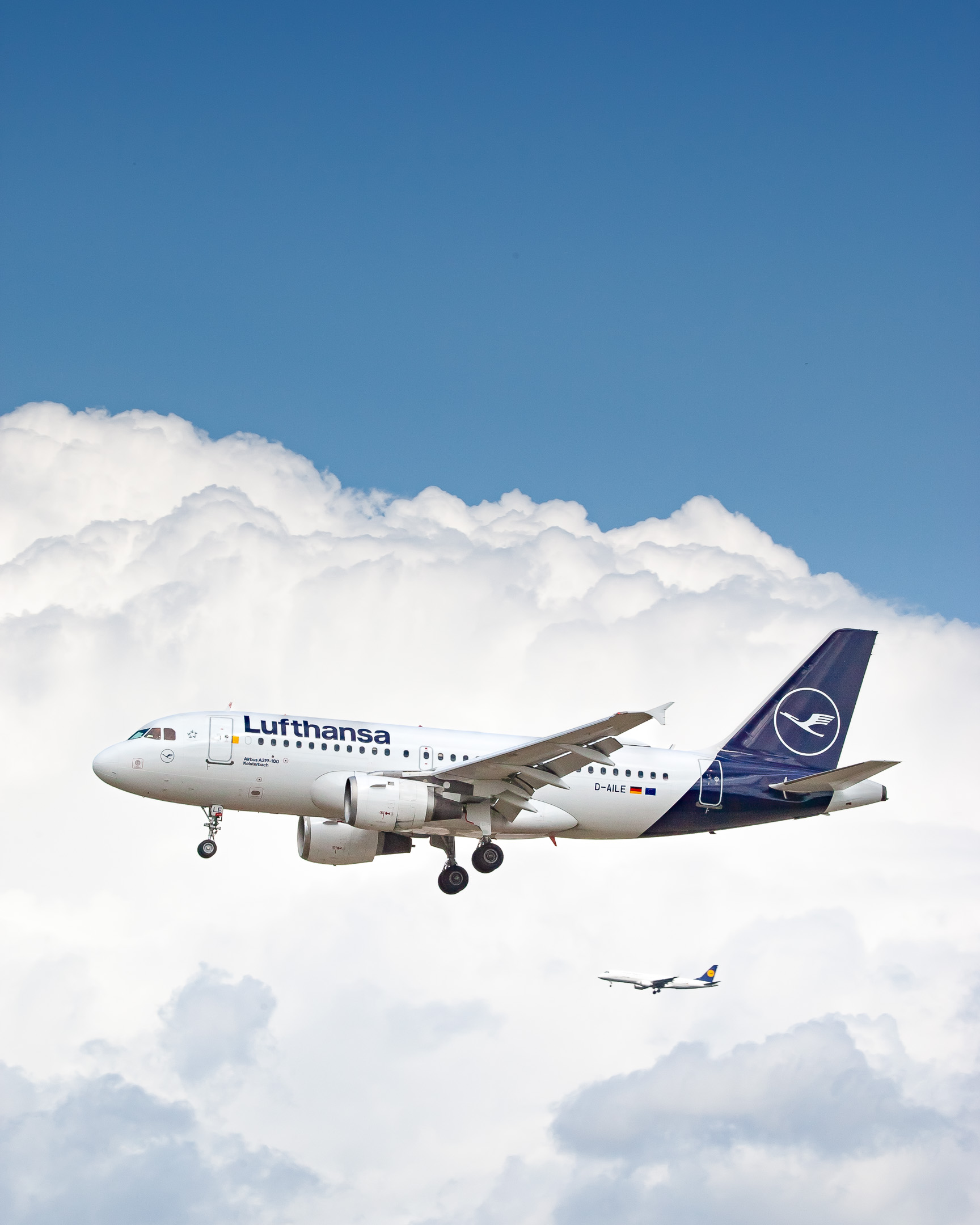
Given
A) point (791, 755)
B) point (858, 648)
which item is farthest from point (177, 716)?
point (858, 648)

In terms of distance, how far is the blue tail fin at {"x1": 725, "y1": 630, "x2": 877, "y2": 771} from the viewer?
53.3m

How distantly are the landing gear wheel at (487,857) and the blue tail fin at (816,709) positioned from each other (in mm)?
10223

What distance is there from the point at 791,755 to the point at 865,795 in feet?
13.4

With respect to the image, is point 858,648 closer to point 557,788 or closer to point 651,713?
point 557,788

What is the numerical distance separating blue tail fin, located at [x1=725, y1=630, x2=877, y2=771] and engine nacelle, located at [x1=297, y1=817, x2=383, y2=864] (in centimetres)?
1392

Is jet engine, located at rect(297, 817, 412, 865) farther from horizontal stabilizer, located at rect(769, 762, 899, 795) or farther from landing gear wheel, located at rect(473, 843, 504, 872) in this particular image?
horizontal stabilizer, located at rect(769, 762, 899, 795)

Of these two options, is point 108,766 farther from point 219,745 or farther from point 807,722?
point 807,722

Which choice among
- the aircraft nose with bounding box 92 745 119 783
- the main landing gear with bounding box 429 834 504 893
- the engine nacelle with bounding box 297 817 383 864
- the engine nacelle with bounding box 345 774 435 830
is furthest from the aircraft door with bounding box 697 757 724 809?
the aircraft nose with bounding box 92 745 119 783

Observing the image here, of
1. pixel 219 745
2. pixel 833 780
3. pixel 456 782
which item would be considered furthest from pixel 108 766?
pixel 833 780

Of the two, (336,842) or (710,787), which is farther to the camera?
(336,842)

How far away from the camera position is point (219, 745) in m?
45.5

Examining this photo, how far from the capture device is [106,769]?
45562 mm

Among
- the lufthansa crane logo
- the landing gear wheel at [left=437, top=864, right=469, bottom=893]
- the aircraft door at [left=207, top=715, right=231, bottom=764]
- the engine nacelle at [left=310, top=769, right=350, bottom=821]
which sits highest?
the lufthansa crane logo

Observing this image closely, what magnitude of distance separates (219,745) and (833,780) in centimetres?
2089
